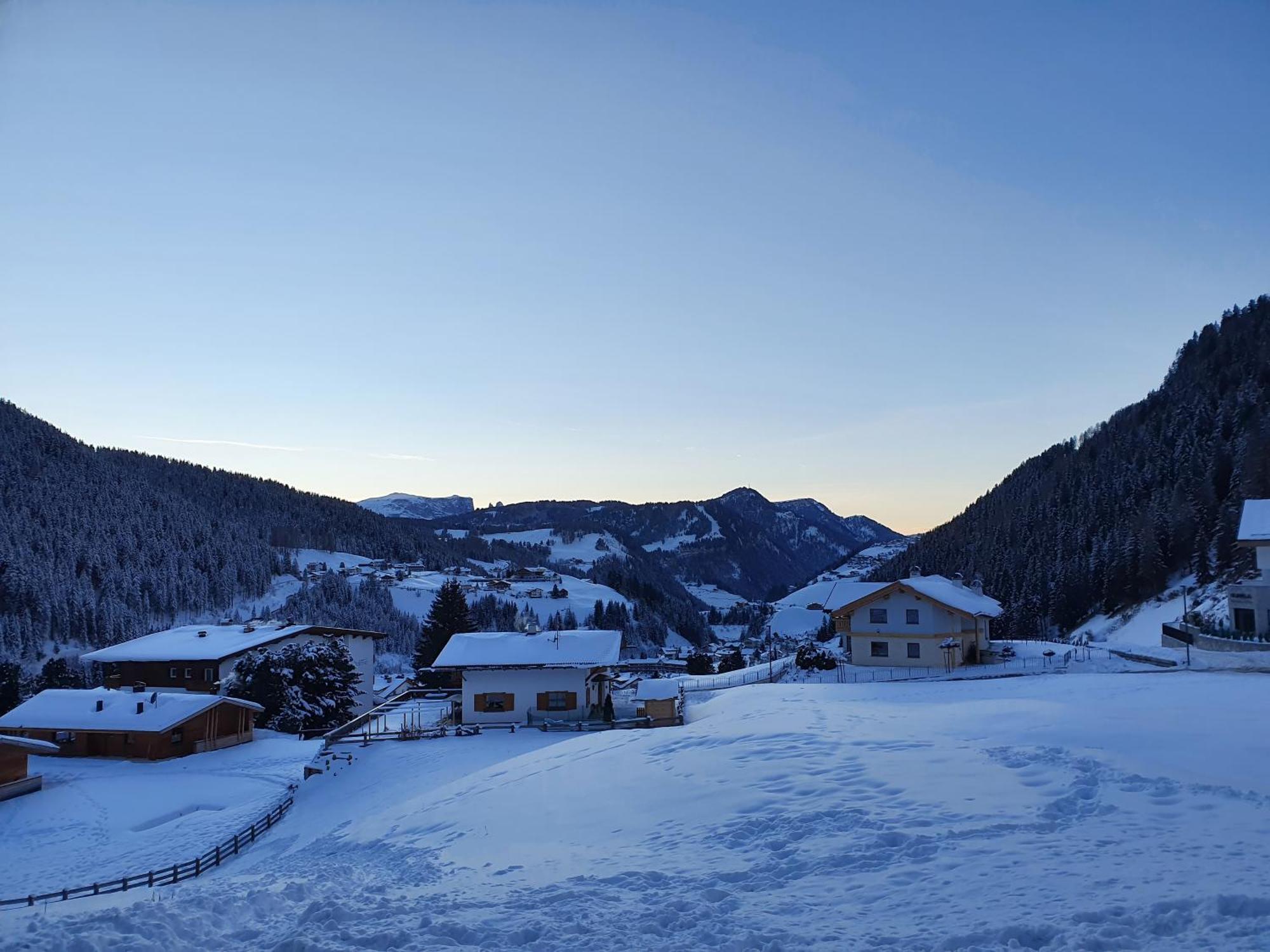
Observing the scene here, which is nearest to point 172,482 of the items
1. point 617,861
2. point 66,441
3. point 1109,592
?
point 66,441

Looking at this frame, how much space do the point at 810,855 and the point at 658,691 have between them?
984 inches

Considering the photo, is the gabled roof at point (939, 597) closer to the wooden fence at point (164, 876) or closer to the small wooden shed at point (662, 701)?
the small wooden shed at point (662, 701)

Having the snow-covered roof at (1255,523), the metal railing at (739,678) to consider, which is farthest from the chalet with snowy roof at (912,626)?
the snow-covered roof at (1255,523)

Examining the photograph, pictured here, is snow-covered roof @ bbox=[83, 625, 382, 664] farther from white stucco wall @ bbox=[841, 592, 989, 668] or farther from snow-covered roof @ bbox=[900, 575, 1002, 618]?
snow-covered roof @ bbox=[900, 575, 1002, 618]

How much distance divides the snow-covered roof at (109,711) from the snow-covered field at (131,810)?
1.65 meters

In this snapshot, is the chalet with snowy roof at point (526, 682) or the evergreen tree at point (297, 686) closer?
the chalet with snowy roof at point (526, 682)

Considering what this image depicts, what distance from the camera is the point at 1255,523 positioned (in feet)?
140

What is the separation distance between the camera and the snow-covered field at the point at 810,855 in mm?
9461

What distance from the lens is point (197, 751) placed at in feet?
126

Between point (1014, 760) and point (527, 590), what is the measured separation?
6594 inches

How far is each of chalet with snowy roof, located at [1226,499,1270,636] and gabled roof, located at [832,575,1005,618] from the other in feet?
38.8

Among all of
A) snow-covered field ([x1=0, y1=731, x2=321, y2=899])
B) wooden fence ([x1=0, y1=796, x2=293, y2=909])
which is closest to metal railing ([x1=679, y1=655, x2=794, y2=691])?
snow-covered field ([x1=0, y1=731, x2=321, y2=899])

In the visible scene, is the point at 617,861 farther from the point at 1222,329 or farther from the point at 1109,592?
the point at 1222,329

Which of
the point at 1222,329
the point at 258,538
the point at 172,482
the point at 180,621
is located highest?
the point at 1222,329
